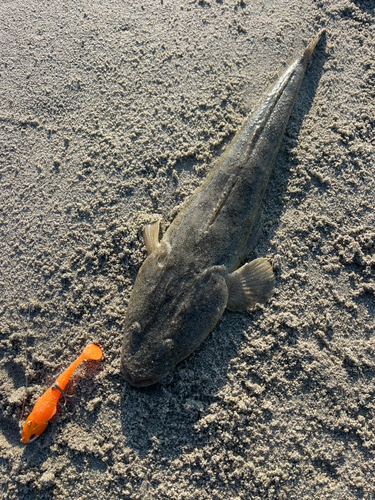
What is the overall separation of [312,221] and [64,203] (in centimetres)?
246

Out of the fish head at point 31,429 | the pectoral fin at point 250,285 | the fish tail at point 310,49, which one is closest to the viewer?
the fish head at point 31,429

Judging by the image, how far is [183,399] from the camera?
2857mm


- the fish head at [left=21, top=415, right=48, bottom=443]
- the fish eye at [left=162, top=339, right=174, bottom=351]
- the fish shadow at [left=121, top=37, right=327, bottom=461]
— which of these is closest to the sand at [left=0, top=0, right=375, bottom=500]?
the fish shadow at [left=121, top=37, right=327, bottom=461]

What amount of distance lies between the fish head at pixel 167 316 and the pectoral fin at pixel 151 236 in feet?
0.52

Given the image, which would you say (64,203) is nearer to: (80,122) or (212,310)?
(80,122)

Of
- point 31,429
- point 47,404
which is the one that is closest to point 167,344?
point 47,404

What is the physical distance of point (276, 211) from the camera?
338cm

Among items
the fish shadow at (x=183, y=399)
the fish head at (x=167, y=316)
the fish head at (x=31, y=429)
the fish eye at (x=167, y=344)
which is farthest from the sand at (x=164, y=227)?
the fish eye at (x=167, y=344)

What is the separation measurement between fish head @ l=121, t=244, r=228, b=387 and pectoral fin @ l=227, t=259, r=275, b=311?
0.39 feet

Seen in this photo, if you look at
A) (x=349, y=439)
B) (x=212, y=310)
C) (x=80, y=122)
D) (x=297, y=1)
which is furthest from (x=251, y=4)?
(x=349, y=439)

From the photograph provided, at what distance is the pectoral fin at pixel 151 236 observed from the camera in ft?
10.1

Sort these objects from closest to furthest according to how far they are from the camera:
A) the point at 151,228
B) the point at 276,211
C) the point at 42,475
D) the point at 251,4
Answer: the point at 42,475, the point at 151,228, the point at 276,211, the point at 251,4

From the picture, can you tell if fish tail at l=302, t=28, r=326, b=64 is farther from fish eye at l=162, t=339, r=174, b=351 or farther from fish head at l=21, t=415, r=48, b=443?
fish head at l=21, t=415, r=48, b=443

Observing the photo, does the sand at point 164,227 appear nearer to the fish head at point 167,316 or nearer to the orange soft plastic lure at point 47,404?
the orange soft plastic lure at point 47,404
